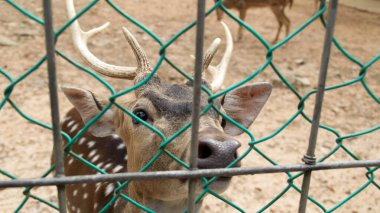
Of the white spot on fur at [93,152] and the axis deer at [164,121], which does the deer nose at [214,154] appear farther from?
the white spot on fur at [93,152]

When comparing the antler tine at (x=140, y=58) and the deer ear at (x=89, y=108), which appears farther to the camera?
the antler tine at (x=140, y=58)

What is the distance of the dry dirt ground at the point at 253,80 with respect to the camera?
3873 millimetres

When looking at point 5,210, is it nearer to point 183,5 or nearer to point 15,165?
point 15,165

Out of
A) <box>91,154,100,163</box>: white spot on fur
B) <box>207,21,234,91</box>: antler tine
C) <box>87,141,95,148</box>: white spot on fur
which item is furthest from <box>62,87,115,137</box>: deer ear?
<box>87,141,95,148</box>: white spot on fur

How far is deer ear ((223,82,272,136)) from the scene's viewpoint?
197 centimetres

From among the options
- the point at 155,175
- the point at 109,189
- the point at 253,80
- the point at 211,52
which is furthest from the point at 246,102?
the point at 253,80

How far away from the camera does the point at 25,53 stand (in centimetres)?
616

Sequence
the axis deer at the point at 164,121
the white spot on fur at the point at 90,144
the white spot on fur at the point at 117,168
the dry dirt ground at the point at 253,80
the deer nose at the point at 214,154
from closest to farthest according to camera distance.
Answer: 1. the deer nose at the point at 214,154
2. the axis deer at the point at 164,121
3. the white spot on fur at the point at 117,168
4. the white spot on fur at the point at 90,144
5. the dry dirt ground at the point at 253,80

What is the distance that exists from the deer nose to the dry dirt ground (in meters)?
2.22

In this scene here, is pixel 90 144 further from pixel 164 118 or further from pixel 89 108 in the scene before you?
pixel 164 118

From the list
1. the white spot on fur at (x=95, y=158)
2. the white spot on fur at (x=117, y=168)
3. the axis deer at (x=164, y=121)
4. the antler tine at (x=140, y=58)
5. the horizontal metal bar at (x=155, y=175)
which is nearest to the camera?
the horizontal metal bar at (x=155, y=175)

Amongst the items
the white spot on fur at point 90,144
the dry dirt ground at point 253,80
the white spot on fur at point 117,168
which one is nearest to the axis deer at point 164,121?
the white spot on fur at point 117,168

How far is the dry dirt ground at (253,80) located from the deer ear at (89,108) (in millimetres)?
1486

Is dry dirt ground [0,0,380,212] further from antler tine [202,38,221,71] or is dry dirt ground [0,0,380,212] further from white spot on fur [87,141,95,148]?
antler tine [202,38,221,71]
